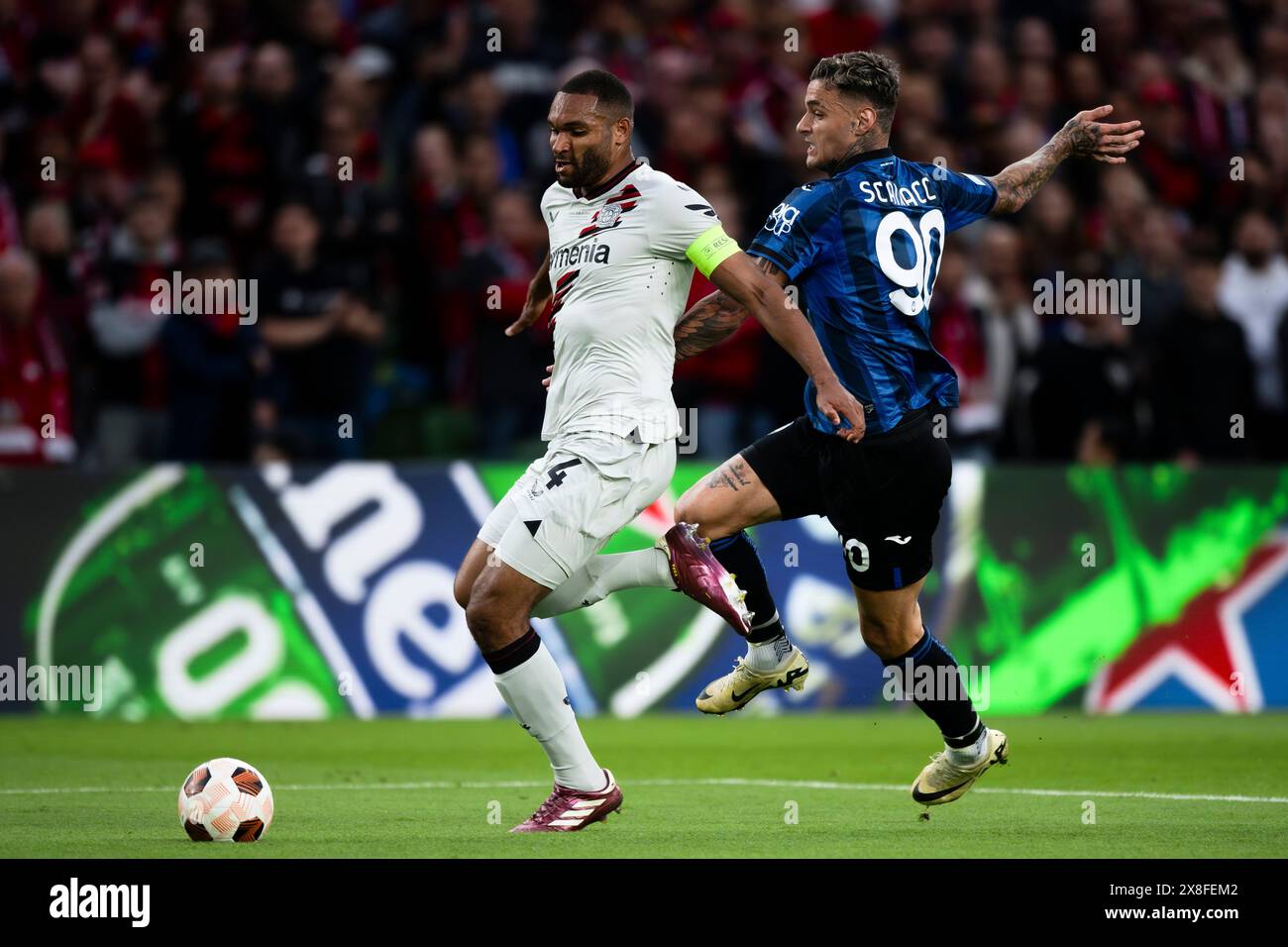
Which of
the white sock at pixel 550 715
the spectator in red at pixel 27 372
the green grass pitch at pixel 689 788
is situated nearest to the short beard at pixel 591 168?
the white sock at pixel 550 715

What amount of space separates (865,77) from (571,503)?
84.4 inches

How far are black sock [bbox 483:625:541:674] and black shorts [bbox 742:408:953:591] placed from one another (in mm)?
1262

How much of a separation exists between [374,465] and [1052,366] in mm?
4898

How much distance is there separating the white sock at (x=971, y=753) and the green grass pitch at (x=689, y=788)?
A: 0.26m

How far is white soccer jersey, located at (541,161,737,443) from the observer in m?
8.14

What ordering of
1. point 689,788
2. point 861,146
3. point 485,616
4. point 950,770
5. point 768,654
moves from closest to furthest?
point 485,616 → point 861,146 → point 950,770 → point 768,654 → point 689,788

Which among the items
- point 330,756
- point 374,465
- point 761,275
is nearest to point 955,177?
point 761,275

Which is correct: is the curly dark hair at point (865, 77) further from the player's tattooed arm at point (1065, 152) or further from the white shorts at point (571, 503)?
the white shorts at point (571, 503)

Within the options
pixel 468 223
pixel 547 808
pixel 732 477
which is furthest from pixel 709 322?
pixel 468 223

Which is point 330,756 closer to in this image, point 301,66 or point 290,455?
point 290,455

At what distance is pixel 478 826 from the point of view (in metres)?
8.40

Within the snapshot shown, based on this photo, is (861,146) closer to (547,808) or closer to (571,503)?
(571,503)

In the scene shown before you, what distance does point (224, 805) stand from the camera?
790 centimetres

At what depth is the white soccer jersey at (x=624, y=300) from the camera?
26.7ft
